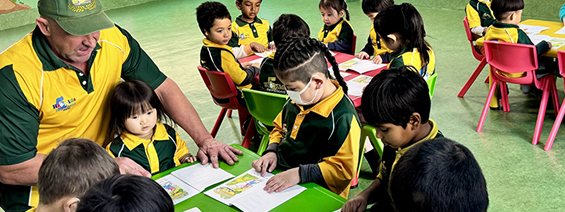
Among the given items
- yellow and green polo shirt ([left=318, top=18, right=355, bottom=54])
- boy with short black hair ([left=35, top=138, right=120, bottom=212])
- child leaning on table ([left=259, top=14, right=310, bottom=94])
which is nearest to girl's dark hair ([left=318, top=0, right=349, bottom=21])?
yellow and green polo shirt ([left=318, top=18, right=355, bottom=54])

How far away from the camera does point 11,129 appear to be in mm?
1861

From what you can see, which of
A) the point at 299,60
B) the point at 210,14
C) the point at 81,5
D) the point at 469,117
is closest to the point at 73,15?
the point at 81,5

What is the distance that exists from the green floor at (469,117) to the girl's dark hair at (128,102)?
1.56 meters

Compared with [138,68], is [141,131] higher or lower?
lower

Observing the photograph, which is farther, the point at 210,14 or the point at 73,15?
the point at 210,14

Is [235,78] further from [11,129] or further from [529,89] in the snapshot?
[529,89]

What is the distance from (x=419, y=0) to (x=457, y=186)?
888 centimetres

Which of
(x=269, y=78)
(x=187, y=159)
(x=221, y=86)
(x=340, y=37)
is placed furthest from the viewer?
(x=340, y=37)

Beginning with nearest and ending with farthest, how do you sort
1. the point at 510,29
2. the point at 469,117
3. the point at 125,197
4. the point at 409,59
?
the point at 125,197
the point at 409,59
the point at 510,29
the point at 469,117

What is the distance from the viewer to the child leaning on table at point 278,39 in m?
3.35

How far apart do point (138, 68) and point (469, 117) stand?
305cm

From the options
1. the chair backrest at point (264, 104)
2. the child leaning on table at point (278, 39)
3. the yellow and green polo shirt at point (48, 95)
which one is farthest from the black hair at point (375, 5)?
the yellow and green polo shirt at point (48, 95)

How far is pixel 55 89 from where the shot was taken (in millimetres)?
1977

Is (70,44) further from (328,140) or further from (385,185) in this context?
(385,185)
